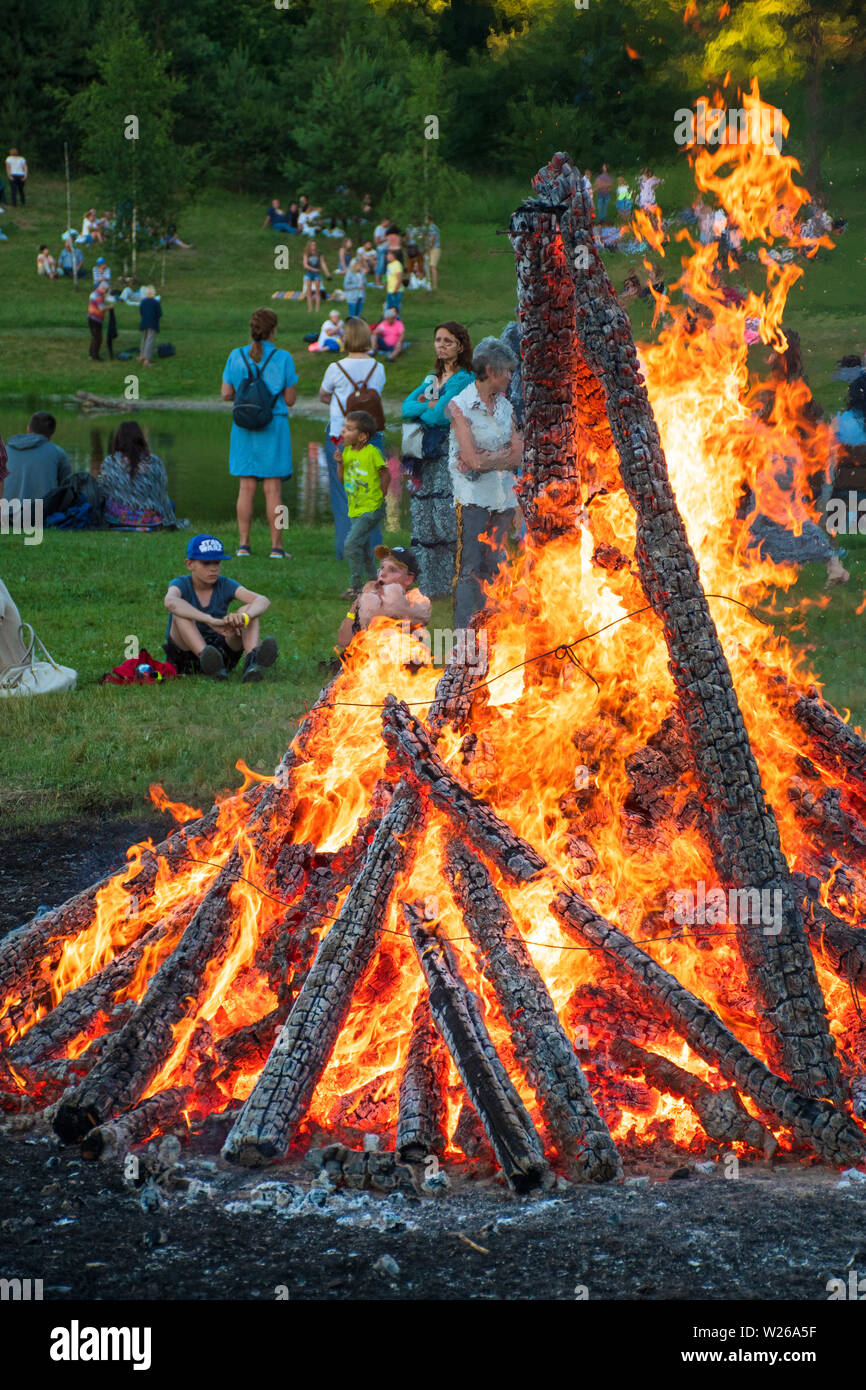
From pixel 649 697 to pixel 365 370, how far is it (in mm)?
8135

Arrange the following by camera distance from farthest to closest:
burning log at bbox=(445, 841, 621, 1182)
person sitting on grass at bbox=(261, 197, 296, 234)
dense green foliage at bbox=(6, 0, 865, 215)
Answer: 1. person sitting on grass at bbox=(261, 197, 296, 234)
2. dense green foliage at bbox=(6, 0, 865, 215)
3. burning log at bbox=(445, 841, 621, 1182)

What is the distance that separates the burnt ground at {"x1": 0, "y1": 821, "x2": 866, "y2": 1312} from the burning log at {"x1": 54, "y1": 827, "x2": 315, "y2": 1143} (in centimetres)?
19

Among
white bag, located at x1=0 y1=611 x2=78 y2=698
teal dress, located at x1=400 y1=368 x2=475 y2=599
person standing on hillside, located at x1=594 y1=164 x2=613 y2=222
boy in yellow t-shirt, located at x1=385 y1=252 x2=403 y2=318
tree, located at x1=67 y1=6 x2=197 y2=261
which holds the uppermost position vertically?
tree, located at x1=67 y1=6 x2=197 y2=261

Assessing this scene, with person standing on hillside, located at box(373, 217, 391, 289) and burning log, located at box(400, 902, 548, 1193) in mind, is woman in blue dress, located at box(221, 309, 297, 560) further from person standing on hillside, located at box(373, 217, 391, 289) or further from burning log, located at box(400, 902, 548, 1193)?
person standing on hillside, located at box(373, 217, 391, 289)

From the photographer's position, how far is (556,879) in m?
5.51

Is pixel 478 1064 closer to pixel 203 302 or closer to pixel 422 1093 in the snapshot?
pixel 422 1093

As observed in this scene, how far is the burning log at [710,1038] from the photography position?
482cm

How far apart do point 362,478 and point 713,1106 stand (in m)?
8.19

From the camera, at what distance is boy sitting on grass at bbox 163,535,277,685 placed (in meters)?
10.8

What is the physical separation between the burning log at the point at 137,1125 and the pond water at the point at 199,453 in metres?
12.7

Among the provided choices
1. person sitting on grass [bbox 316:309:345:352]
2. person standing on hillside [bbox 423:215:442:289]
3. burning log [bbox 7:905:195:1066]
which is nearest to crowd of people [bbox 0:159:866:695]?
burning log [bbox 7:905:195:1066]

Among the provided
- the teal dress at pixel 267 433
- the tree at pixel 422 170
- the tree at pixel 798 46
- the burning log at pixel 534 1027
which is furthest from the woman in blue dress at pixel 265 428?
the tree at pixel 422 170

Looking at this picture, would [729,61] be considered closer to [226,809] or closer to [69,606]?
[69,606]
